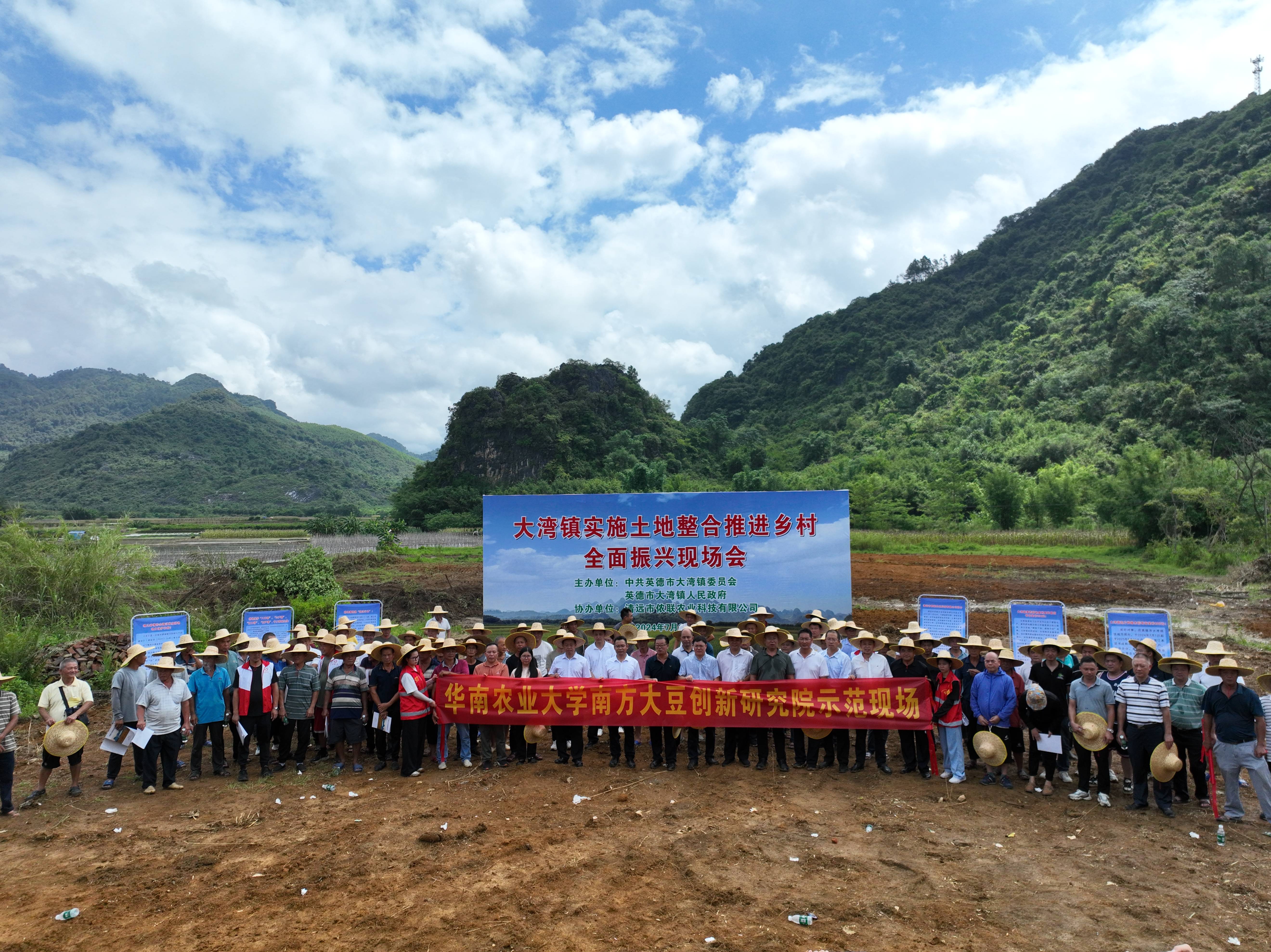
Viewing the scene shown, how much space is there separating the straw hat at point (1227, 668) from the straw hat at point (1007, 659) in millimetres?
1582

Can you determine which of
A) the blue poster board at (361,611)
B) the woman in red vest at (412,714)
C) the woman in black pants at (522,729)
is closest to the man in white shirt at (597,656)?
the woman in black pants at (522,729)

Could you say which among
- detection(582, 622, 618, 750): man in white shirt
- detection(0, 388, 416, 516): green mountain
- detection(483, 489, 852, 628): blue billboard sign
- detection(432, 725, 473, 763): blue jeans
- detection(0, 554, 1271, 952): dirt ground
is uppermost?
detection(0, 388, 416, 516): green mountain

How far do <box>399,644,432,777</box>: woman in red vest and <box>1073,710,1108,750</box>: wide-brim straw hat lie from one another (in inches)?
258

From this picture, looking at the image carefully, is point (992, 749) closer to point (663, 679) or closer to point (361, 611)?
point (663, 679)

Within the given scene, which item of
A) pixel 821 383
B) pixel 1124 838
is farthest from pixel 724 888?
pixel 821 383

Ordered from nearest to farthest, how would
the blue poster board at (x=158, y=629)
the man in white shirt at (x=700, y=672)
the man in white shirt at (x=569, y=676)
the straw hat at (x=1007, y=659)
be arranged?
the straw hat at (x=1007, y=659), the man in white shirt at (x=700, y=672), the man in white shirt at (x=569, y=676), the blue poster board at (x=158, y=629)

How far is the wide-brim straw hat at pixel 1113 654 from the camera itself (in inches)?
277

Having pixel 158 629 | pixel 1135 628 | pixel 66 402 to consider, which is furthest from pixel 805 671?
pixel 66 402

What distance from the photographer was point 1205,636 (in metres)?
14.4

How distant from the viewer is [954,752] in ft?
24.8

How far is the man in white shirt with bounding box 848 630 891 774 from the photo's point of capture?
7945 mm

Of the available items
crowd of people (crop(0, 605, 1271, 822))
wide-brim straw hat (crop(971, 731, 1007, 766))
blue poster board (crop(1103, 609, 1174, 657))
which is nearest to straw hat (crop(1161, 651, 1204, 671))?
crowd of people (crop(0, 605, 1271, 822))

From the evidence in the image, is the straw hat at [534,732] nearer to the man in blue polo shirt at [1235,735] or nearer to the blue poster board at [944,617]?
the blue poster board at [944,617]

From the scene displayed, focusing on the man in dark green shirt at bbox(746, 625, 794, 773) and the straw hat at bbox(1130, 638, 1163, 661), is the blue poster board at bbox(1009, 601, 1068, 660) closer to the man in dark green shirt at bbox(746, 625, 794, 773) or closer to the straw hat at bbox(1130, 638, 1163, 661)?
the straw hat at bbox(1130, 638, 1163, 661)
